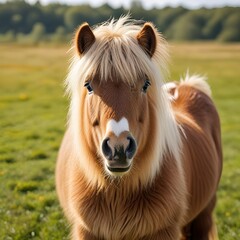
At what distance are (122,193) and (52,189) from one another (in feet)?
13.2

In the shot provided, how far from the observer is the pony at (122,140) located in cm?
289

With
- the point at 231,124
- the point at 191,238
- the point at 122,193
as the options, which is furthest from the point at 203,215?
the point at 231,124

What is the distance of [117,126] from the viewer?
2.73 m

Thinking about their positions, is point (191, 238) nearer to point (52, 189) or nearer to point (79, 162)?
point (79, 162)

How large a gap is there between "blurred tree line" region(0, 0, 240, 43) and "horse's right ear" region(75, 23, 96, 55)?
50561 millimetres

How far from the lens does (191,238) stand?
486cm

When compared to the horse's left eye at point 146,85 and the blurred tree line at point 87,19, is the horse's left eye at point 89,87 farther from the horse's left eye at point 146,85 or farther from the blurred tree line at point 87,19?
the blurred tree line at point 87,19

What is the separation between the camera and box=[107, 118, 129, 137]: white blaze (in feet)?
8.86

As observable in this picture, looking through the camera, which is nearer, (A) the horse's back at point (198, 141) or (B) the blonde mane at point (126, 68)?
(B) the blonde mane at point (126, 68)

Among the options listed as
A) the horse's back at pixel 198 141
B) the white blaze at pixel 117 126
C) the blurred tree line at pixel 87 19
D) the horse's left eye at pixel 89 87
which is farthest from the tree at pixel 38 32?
the white blaze at pixel 117 126

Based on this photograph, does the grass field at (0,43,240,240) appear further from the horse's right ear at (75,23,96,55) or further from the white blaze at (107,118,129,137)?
the white blaze at (107,118,129,137)

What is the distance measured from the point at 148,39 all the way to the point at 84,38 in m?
0.50

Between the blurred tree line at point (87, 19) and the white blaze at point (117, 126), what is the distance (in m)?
51.1

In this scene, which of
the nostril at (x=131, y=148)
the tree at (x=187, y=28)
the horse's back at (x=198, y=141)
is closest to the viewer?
the nostril at (x=131, y=148)
